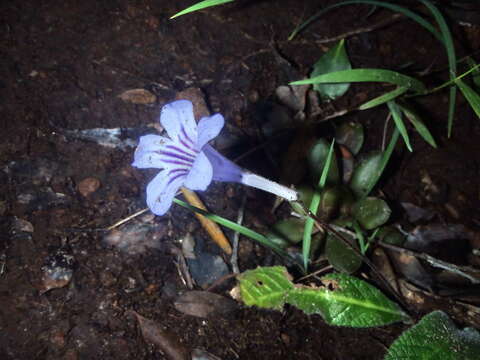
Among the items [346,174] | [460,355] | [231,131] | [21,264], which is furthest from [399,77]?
[21,264]

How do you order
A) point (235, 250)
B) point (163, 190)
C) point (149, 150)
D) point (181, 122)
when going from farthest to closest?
point (235, 250), point (149, 150), point (181, 122), point (163, 190)

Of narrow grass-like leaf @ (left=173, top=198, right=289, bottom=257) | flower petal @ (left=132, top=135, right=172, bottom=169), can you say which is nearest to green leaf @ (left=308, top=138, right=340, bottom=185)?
narrow grass-like leaf @ (left=173, top=198, right=289, bottom=257)

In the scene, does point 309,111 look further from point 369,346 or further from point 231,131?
point 369,346

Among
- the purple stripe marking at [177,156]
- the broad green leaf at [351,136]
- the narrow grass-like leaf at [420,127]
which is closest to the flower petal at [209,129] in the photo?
the purple stripe marking at [177,156]

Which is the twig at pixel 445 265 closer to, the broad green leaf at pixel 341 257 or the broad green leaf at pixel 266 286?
the broad green leaf at pixel 341 257

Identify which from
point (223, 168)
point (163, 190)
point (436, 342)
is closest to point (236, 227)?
point (223, 168)

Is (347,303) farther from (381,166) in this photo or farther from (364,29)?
(364,29)
